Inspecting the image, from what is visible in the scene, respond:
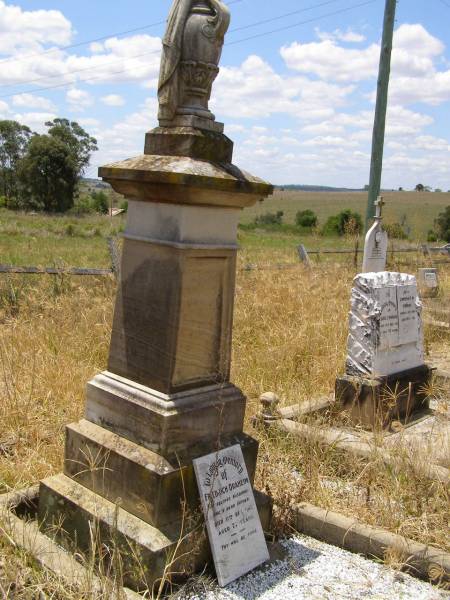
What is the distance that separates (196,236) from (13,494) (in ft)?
5.12

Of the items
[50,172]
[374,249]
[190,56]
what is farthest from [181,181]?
[50,172]

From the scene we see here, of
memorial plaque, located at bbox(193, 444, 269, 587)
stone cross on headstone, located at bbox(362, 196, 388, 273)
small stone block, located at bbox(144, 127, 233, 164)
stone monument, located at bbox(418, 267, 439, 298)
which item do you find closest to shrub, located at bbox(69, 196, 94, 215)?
→ stone monument, located at bbox(418, 267, 439, 298)

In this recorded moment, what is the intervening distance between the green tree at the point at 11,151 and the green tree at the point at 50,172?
6944 millimetres

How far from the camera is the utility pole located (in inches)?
373

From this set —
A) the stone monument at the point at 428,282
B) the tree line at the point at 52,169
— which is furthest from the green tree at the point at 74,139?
the stone monument at the point at 428,282

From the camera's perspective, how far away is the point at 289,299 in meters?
7.11

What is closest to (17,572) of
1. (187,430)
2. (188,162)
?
(187,430)

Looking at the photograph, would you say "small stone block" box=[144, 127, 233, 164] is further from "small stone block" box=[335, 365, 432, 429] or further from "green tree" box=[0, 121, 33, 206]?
"green tree" box=[0, 121, 33, 206]

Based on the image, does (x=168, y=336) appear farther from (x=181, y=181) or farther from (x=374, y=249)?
(x=374, y=249)

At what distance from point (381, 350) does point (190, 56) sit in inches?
129

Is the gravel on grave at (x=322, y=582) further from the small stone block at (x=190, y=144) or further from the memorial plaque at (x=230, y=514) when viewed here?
the small stone block at (x=190, y=144)

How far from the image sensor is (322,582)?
2.67m

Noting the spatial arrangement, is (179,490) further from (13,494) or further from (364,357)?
(364,357)

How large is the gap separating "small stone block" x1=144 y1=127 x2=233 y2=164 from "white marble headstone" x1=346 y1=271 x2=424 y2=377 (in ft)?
9.01
